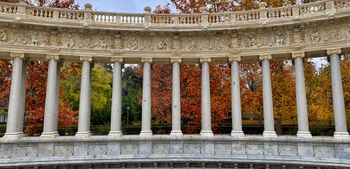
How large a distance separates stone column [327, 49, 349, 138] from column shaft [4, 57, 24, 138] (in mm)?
29860

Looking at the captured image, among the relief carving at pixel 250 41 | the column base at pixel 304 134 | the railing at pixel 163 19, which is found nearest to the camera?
the column base at pixel 304 134

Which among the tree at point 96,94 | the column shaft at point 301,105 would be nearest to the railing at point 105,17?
the column shaft at point 301,105

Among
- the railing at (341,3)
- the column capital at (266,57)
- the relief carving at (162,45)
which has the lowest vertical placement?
the column capital at (266,57)

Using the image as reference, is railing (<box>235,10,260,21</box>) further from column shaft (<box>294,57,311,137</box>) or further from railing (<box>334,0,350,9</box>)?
railing (<box>334,0,350,9</box>)

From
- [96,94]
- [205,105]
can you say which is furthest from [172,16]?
[96,94]

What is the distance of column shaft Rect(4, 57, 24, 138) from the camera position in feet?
91.7

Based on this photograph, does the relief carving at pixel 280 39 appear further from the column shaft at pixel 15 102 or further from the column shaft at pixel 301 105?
the column shaft at pixel 15 102

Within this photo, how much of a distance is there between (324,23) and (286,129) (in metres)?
19.4

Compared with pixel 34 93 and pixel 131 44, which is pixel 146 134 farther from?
pixel 34 93

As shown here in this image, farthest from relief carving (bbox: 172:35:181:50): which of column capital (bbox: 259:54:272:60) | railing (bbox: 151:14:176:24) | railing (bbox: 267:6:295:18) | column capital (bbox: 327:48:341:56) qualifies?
column capital (bbox: 327:48:341:56)

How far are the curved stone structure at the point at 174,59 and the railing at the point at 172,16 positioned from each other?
109 mm

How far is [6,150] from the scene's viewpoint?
2570cm

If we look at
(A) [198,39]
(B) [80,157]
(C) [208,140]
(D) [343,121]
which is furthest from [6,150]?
(D) [343,121]

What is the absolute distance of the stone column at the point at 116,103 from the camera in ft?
98.6
